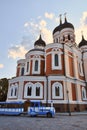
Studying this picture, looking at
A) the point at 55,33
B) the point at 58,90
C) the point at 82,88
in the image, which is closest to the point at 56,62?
the point at 58,90

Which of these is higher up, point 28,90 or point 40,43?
point 40,43

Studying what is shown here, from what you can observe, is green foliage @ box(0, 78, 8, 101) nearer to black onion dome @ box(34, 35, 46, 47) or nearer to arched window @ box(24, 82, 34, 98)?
black onion dome @ box(34, 35, 46, 47)

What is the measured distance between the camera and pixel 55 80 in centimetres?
2347

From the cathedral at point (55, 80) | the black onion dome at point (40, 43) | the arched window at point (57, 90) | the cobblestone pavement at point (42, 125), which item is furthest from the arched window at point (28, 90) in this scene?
the black onion dome at point (40, 43)

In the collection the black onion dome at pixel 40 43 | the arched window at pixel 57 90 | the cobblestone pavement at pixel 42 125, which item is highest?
the black onion dome at pixel 40 43

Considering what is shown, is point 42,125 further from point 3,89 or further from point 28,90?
point 3,89

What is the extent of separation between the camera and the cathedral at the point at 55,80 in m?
22.6

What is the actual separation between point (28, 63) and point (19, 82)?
26.2ft

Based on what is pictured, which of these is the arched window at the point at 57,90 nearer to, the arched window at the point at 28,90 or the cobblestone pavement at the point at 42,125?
the arched window at the point at 28,90

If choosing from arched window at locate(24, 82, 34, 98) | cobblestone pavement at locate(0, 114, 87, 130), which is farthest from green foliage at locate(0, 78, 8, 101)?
cobblestone pavement at locate(0, 114, 87, 130)

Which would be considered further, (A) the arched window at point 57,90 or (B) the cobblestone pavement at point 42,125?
(A) the arched window at point 57,90

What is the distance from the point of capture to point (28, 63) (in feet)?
102

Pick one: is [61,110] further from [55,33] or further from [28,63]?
[55,33]

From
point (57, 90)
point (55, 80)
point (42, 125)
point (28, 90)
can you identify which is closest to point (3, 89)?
point (28, 90)
